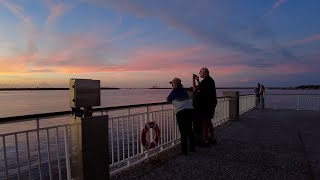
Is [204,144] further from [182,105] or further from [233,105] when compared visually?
[233,105]

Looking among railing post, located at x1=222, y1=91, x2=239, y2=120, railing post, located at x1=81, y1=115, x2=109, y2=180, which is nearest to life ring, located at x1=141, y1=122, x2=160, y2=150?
railing post, located at x1=81, y1=115, x2=109, y2=180

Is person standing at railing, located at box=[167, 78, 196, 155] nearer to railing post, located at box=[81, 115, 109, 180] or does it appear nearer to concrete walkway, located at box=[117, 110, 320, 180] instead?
concrete walkway, located at box=[117, 110, 320, 180]

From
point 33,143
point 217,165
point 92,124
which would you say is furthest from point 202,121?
point 33,143

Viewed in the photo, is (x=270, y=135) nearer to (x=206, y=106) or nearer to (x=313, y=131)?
(x=313, y=131)

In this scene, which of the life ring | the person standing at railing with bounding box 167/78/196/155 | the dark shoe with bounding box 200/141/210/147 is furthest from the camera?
the dark shoe with bounding box 200/141/210/147

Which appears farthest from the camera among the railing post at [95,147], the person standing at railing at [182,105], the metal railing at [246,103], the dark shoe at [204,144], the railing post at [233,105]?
the metal railing at [246,103]

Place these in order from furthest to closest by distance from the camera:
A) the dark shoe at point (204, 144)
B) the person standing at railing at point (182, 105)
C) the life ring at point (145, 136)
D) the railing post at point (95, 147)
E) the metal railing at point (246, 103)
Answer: the metal railing at point (246, 103), the dark shoe at point (204, 144), the person standing at railing at point (182, 105), the life ring at point (145, 136), the railing post at point (95, 147)

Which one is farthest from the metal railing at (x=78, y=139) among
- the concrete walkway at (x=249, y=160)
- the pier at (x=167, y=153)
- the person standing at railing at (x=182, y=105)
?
the concrete walkway at (x=249, y=160)

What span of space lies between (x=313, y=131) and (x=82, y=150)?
8.98 meters

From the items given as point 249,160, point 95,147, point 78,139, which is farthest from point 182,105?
point 78,139

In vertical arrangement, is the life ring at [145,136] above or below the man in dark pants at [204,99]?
below

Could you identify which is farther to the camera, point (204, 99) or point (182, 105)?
point (204, 99)

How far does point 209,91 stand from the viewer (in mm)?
8133

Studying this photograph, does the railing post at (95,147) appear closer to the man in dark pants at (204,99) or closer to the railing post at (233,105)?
the man in dark pants at (204,99)
